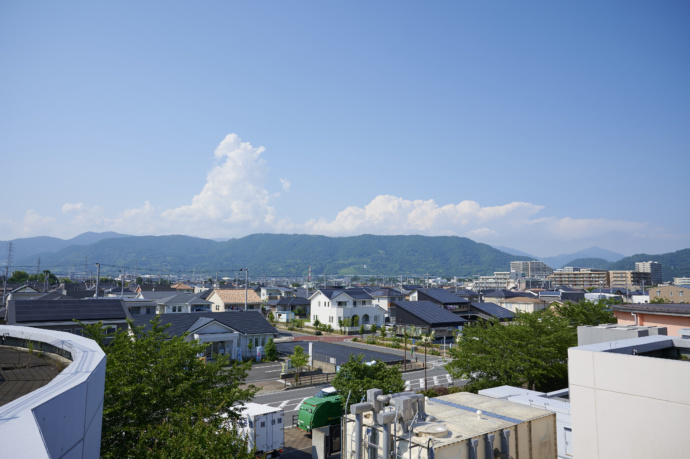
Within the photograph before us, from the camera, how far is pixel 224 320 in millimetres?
38469

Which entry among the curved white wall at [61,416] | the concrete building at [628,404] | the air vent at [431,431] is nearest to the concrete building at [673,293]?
the concrete building at [628,404]

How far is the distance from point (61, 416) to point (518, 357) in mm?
20357

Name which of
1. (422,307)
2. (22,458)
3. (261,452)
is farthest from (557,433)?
(422,307)

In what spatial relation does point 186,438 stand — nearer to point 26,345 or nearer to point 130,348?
point 130,348

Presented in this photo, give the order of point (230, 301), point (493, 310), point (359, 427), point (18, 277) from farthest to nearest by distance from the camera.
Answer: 1. point (18, 277)
2. point (230, 301)
3. point (493, 310)
4. point (359, 427)

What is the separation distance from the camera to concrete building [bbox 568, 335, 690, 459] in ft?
29.4

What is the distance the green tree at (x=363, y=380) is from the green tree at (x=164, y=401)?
5.77 m

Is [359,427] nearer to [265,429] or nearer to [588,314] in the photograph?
[265,429]

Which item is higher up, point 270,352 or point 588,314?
point 588,314

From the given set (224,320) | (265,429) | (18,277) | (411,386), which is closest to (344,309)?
(224,320)

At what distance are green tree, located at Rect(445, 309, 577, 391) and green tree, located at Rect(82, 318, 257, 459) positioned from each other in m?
12.7

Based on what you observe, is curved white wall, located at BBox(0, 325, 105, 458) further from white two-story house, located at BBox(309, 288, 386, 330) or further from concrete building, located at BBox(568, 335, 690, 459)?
white two-story house, located at BBox(309, 288, 386, 330)

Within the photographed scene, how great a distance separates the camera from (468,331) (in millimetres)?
24734

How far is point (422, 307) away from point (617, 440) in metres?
45.4
